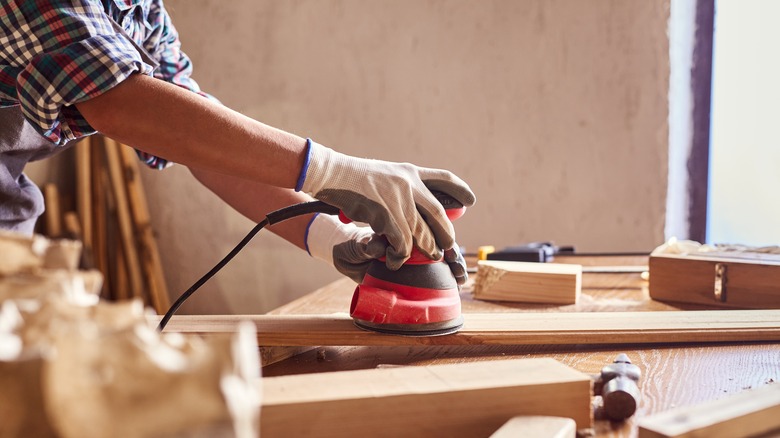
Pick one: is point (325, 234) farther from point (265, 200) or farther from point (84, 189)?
point (84, 189)

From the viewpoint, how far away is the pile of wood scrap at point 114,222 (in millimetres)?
3680

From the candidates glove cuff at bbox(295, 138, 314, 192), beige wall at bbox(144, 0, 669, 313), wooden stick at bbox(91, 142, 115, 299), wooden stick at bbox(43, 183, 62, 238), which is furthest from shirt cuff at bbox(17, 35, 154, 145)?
wooden stick at bbox(91, 142, 115, 299)

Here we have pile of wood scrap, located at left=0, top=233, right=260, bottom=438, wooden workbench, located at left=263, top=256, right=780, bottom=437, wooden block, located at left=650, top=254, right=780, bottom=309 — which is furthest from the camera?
wooden block, located at left=650, top=254, right=780, bottom=309

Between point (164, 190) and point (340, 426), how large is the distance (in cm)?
331

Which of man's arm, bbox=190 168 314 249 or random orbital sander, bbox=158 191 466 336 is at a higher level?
man's arm, bbox=190 168 314 249

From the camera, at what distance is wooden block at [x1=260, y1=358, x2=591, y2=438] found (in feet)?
2.47

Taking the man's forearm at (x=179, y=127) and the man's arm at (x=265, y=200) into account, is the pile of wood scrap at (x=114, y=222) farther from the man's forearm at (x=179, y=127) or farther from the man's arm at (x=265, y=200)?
the man's forearm at (x=179, y=127)

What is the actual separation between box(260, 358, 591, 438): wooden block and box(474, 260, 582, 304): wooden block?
86 centimetres

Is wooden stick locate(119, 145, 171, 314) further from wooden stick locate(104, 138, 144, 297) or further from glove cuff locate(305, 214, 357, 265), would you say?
glove cuff locate(305, 214, 357, 265)

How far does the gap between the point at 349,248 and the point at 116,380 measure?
3.24 feet

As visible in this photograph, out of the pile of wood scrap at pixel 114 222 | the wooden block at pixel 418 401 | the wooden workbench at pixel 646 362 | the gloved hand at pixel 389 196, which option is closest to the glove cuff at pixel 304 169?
the gloved hand at pixel 389 196

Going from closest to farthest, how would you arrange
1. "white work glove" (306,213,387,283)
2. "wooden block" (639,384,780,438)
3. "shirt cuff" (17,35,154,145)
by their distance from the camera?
"wooden block" (639,384,780,438), "shirt cuff" (17,35,154,145), "white work glove" (306,213,387,283)

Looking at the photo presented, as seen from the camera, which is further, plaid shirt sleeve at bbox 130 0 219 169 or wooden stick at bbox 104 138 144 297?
wooden stick at bbox 104 138 144 297

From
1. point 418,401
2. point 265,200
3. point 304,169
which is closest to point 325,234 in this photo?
point 265,200
